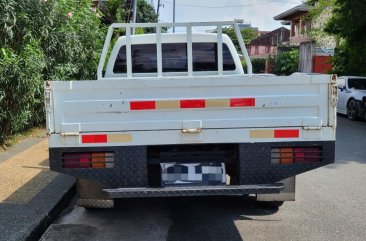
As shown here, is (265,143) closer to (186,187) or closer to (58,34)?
(186,187)

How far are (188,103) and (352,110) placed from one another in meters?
13.7

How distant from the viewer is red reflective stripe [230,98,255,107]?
4.40 meters

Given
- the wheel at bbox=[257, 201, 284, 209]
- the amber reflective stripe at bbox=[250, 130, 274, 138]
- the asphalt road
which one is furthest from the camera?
the wheel at bbox=[257, 201, 284, 209]

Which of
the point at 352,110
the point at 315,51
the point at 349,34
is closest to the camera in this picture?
the point at 352,110

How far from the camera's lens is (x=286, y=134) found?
14.7 feet

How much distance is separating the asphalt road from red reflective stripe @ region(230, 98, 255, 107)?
4.80ft

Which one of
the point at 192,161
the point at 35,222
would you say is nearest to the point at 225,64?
the point at 192,161

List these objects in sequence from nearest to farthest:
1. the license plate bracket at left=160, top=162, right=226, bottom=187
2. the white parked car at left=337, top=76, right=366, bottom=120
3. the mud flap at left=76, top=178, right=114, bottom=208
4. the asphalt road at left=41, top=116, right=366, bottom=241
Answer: the license plate bracket at left=160, top=162, right=226, bottom=187 → the asphalt road at left=41, top=116, right=366, bottom=241 → the mud flap at left=76, top=178, right=114, bottom=208 → the white parked car at left=337, top=76, right=366, bottom=120

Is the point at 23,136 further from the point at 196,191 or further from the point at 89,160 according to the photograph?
the point at 196,191

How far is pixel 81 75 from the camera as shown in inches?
541

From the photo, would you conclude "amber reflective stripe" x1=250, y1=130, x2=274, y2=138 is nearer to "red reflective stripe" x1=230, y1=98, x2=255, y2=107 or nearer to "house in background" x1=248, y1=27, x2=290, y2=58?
"red reflective stripe" x1=230, y1=98, x2=255, y2=107

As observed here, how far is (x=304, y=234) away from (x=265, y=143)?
1.28m

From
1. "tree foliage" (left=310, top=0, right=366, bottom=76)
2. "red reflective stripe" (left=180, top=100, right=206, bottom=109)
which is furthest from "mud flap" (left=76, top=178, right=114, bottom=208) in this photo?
"tree foliage" (left=310, top=0, right=366, bottom=76)

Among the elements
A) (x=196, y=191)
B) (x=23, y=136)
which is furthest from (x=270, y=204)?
(x=23, y=136)
